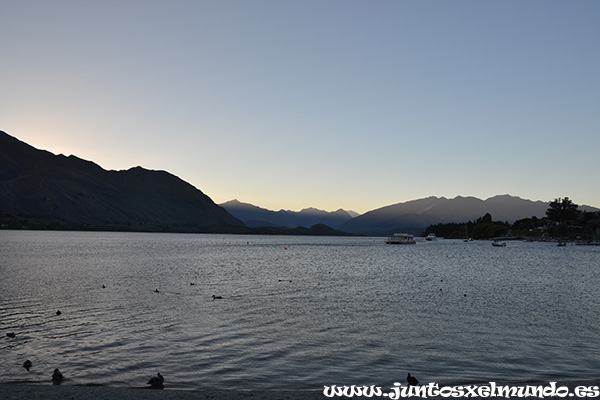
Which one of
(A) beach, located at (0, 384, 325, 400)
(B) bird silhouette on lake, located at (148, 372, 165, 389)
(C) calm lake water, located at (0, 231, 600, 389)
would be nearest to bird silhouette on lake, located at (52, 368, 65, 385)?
(C) calm lake water, located at (0, 231, 600, 389)

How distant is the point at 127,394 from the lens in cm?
1877

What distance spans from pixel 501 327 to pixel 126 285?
48.4 meters

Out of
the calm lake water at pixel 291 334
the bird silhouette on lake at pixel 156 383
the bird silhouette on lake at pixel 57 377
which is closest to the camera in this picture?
the bird silhouette on lake at pixel 156 383

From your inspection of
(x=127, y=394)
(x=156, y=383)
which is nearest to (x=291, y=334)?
(x=156, y=383)

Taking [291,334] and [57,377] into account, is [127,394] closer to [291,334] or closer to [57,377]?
[57,377]

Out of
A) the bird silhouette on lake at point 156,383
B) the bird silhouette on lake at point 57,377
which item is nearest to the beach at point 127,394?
the bird silhouette on lake at point 156,383

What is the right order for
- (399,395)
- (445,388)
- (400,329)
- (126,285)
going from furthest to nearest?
1. (126,285)
2. (400,329)
3. (445,388)
4. (399,395)

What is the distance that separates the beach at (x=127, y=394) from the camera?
712 inches

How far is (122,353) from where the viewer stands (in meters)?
27.2

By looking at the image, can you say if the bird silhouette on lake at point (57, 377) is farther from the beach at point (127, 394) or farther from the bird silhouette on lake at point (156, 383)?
the bird silhouette on lake at point (156, 383)

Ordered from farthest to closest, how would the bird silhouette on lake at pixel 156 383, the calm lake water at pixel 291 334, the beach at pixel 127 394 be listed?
1. the calm lake water at pixel 291 334
2. the bird silhouette on lake at pixel 156 383
3. the beach at pixel 127 394

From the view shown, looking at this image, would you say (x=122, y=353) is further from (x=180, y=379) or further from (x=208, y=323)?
(x=208, y=323)

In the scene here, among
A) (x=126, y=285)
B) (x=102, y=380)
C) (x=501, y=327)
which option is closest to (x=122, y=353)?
(x=102, y=380)

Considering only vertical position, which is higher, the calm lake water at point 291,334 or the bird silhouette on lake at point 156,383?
the bird silhouette on lake at point 156,383
